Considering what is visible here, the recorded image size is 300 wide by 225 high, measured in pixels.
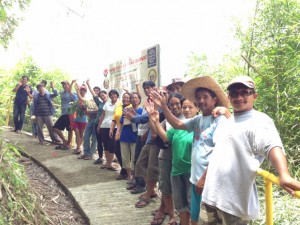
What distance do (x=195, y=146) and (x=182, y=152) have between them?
492 mm

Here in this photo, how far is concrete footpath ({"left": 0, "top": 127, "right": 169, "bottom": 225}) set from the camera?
13.0 ft

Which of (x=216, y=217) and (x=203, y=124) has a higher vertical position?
(x=203, y=124)

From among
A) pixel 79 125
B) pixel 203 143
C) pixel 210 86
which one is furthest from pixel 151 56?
pixel 203 143

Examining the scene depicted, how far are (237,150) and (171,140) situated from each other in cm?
153

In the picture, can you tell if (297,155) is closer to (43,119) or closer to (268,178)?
(268,178)

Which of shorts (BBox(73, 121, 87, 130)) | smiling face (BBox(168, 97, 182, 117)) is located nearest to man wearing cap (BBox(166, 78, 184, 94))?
smiling face (BBox(168, 97, 182, 117))

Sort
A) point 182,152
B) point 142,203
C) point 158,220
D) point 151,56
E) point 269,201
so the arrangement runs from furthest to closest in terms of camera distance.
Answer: point 151,56, point 142,203, point 158,220, point 182,152, point 269,201

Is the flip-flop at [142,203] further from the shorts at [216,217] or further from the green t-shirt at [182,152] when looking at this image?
the shorts at [216,217]

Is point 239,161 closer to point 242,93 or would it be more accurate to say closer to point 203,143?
point 242,93

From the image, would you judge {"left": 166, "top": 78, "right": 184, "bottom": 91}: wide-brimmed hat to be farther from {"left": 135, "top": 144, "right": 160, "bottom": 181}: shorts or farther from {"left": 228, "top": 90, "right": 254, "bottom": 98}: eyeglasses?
{"left": 228, "top": 90, "right": 254, "bottom": 98}: eyeglasses

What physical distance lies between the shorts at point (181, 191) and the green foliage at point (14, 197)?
1.59 meters

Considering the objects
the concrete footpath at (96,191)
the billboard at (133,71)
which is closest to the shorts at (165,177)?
the concrete footpath at (96,191)

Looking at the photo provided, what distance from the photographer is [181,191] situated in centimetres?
326

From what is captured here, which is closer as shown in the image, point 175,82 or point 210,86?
point 210,86
